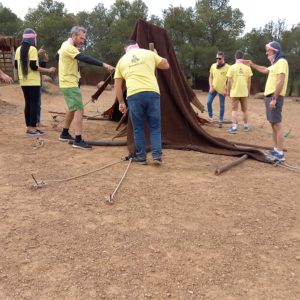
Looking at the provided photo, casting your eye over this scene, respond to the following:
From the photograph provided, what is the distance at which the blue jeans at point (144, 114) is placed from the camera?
5.29 m

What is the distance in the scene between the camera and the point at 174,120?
6.79 m

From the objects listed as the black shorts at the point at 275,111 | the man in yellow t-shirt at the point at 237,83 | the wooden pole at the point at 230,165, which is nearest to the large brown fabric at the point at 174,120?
the wooden pole at the point at 230,165

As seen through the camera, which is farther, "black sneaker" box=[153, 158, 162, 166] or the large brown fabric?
the large brown fabric

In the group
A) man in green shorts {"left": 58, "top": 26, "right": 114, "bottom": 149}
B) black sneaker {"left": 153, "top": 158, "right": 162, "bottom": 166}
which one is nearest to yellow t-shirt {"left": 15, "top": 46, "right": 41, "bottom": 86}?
man in green shorts {"left": 58, "top": 26, "right": 114, "bottom": 149}

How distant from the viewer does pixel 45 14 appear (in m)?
33.2

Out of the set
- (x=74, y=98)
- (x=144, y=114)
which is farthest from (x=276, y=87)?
(x=74, y=98)

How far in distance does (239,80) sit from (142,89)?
3.80m

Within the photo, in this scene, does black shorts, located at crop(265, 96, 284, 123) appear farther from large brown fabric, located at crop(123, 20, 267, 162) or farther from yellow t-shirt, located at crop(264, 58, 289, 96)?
large brown fabric, located at crop(123, 20, 267, 162)

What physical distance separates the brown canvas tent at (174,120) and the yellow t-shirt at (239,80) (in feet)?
5.34

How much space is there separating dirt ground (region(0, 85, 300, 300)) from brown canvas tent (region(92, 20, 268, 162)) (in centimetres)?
69

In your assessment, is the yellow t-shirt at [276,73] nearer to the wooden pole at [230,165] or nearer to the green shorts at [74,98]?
the wooden pole at [230,165]

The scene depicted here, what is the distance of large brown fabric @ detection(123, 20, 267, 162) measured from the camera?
643cm

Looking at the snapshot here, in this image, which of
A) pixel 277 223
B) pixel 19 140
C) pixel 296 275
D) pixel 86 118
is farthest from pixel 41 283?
pixel 86 118

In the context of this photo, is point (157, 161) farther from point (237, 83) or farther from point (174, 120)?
point (237, 83)
